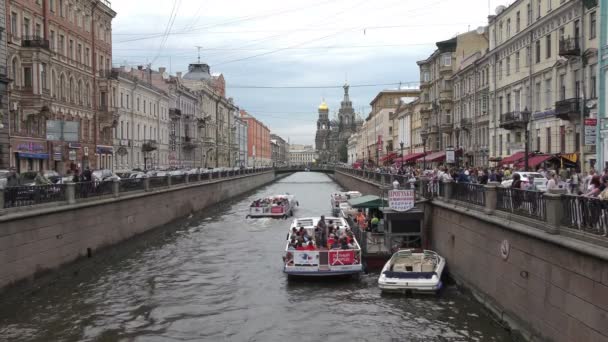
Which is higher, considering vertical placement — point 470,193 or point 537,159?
point 537,159

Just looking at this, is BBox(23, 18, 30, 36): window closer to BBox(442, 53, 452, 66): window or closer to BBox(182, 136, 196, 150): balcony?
BBox(442, 53, 452, 66): window

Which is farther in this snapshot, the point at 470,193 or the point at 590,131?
the point at 590,131

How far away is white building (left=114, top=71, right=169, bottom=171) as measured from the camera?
63.5m

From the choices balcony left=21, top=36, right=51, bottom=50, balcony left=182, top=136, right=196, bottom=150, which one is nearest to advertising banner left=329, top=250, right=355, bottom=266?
balcony left=21, top=36, right=51, bottom=50

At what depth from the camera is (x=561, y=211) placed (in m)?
13.3

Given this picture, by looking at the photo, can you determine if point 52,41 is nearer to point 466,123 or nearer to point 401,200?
point 401,200

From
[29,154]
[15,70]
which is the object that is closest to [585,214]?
[15,70]

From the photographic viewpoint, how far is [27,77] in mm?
42094

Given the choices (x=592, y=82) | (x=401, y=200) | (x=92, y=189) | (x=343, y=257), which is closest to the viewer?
(x=343, y=257)

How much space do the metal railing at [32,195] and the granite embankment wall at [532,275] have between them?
568 inches

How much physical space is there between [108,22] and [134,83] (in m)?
7.74

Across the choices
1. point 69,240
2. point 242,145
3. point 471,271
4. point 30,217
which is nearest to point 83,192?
point 69,240

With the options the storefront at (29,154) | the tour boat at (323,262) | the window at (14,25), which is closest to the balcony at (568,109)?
the tour boat at (323,262)

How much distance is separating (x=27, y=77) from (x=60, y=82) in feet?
17.7
